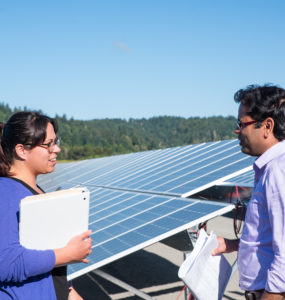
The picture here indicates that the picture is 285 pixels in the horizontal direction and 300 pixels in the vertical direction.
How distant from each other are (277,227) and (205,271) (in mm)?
799

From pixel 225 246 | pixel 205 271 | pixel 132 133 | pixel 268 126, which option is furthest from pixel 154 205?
pixel 132 133

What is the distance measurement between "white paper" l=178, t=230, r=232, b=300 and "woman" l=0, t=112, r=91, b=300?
29.0 inches

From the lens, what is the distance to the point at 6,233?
5.91 feet

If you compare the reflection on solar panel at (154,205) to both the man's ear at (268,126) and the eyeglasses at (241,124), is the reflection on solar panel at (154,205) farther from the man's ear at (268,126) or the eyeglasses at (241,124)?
the man's ear at (268,126)

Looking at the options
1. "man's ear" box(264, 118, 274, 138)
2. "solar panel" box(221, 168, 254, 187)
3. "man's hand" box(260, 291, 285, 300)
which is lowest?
"solar panel" box(221, 168, 254, 187)

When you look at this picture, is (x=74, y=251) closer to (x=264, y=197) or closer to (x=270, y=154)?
(x=264, y=197)

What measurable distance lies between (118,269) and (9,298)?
7902mm

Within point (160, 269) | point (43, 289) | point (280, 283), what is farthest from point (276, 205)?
point (160, 269)

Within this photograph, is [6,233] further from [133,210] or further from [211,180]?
[211,180]

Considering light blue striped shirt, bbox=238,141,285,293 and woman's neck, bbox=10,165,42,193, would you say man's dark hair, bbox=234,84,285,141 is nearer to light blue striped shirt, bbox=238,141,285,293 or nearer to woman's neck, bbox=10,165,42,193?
light blue striped shirt, bbox=238,141,285,293

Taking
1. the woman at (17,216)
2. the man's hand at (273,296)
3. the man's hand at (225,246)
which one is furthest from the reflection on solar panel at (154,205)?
the man's hand at (273,296)

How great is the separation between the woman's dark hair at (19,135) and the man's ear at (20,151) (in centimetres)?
2

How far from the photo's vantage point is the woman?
1801mm

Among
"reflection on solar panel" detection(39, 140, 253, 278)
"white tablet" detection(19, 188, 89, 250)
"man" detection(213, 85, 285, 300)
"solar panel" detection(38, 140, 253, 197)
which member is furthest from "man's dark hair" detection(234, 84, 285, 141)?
"solar panel" detection(38, 140, 253, 197)
